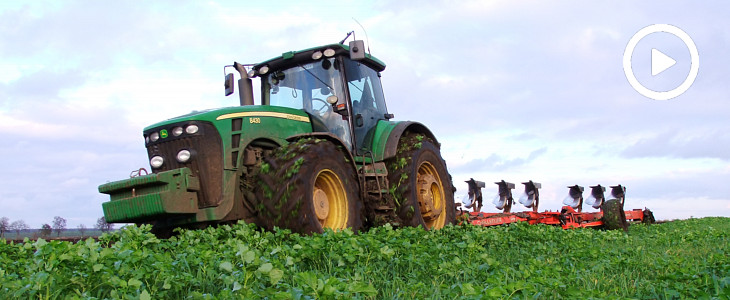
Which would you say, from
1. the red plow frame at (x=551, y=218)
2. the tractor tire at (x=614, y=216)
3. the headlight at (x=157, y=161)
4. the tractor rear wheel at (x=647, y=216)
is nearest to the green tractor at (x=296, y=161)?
the headlight at (x=157, y=161)


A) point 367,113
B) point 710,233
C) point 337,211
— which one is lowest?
point 710,233

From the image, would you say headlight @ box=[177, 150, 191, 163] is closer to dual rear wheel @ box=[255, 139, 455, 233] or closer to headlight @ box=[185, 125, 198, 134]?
headlight @ box=[185, 125, 198, 134]

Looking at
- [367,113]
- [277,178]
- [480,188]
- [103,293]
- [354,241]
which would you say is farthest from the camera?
[480,188]

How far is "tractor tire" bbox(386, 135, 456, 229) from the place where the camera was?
7480mm

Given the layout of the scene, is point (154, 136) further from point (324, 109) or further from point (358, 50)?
point (358, 50)

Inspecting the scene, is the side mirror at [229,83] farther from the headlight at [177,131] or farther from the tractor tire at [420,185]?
the tractor tire at [420,185]

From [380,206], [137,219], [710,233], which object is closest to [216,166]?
[137,219]

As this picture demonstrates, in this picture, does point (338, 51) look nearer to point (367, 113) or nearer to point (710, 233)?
point (367, 113)

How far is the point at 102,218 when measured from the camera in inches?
249

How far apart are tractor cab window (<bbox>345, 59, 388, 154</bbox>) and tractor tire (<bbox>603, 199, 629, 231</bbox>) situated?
6713 mm

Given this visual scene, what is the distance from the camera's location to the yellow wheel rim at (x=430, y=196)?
802 centimetres

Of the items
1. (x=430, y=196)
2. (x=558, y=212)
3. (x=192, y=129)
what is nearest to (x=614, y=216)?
(x=558, y=212)

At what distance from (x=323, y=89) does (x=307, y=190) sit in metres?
2.03

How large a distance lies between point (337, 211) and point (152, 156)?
7.32 feet
